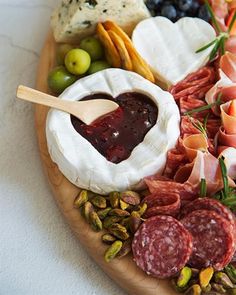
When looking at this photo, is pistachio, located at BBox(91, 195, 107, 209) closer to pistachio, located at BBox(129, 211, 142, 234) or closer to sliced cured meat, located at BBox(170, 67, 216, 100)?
pistachio, located at BBox(129, 211, 142, 234)

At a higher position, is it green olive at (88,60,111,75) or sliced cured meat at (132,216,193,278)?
green olive at (88,60,111,75)

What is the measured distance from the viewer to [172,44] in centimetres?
201

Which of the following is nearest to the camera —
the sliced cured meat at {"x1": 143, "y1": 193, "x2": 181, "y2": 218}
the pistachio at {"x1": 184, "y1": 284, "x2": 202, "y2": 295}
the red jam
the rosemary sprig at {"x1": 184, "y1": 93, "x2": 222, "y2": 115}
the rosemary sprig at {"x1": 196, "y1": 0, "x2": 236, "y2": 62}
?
the pistachio at {"x1": 184, "y1": 284, "x2": 202, "y2": 295}

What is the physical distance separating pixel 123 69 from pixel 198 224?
2.00 feet

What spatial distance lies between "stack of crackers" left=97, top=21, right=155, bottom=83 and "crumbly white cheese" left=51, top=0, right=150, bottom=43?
0.16 ft

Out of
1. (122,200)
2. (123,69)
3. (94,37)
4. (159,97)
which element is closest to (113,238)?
(122,200)

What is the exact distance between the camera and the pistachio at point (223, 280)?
1.57 metres

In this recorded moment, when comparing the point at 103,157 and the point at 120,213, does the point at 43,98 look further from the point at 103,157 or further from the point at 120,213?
the point at 120,213

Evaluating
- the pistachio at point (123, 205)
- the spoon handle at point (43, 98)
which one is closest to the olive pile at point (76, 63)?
the spoon handle at point (43, 98)

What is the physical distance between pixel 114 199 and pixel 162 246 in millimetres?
197

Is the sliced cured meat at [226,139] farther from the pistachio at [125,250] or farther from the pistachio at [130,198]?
the pistachio at [125,250]

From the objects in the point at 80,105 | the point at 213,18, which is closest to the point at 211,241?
the point at 80,105

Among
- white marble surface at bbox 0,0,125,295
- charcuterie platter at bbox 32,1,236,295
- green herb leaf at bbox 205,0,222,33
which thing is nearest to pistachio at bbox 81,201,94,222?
charcuterie platter at bbox 32,1,236,295

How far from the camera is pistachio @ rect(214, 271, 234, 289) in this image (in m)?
1.57
